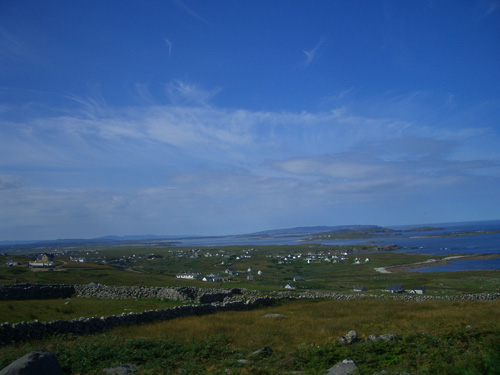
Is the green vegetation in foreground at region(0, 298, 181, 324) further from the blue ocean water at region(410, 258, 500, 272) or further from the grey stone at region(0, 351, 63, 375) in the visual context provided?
the blue ocean water at region(410, 258, 500, 272)

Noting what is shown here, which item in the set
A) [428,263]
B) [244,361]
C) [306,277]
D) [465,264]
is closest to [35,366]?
[244,361]

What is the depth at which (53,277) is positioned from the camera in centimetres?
3722

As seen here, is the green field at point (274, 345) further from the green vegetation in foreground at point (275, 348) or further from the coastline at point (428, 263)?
the coastline at point (428, 263)

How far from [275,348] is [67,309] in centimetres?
1316

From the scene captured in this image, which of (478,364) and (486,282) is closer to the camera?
(478,364)

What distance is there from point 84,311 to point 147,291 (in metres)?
6.68

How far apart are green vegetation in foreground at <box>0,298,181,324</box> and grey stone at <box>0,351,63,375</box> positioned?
29.5 feet

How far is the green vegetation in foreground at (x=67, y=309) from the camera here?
1698cm

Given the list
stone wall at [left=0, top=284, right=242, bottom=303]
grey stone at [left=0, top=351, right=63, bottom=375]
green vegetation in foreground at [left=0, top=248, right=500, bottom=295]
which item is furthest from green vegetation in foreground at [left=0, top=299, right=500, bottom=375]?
green vegetation in foreground at [left=0, top=248, right=500, bottom=295]

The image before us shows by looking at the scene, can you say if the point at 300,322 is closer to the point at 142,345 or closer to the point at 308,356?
the point at 308,356

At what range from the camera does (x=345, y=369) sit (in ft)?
27.1

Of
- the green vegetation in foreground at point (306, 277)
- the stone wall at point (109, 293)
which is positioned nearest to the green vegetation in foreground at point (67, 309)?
the stone wall at point (109, 293)

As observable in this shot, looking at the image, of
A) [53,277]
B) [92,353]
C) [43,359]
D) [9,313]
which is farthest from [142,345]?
[53,277]

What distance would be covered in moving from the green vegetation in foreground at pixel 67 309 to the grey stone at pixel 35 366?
8996 millimetres
